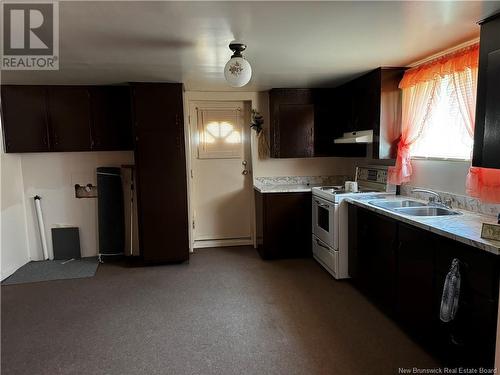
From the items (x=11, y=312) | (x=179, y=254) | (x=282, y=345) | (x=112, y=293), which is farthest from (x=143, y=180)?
(x=282, y=345)

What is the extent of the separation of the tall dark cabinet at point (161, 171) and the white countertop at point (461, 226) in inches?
89.2

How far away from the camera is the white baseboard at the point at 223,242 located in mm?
4688

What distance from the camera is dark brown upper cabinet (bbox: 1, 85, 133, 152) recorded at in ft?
12.6

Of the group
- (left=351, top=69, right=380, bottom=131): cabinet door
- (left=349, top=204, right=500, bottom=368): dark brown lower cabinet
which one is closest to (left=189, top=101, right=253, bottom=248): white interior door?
(left=351, top=69, right=380, bottom=131): cabinet door

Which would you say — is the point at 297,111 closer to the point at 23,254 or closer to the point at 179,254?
the point at 179,254

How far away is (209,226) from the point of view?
15.4 feet

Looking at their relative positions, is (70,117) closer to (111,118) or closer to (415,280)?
(111,118)

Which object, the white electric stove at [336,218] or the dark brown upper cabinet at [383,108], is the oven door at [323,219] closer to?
the white electric stove at [336,218]

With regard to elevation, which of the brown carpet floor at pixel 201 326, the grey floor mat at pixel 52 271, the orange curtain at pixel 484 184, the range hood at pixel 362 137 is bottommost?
the brown carpet floor at pixel 201 326

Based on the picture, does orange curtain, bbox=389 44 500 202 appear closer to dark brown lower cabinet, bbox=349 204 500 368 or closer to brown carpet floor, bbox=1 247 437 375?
dark brown lower cabinet, bbox=349 204 500 368

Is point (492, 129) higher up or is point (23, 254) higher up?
point (492, 129)

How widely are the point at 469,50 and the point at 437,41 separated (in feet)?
0.75

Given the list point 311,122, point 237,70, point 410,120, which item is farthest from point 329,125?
point 237,70

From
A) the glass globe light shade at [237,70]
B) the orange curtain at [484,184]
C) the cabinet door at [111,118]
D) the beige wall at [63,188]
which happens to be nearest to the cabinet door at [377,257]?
the orange curtain at [484,184]
